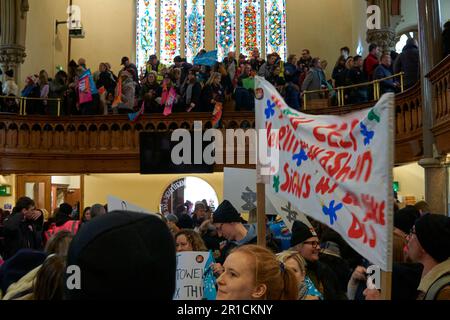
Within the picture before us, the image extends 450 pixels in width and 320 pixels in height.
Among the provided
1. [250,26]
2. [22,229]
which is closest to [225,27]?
[250,26]

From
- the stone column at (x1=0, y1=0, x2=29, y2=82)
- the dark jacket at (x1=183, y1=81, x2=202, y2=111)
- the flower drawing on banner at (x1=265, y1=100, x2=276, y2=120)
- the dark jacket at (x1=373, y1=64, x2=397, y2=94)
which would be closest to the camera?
the flower drawing on banner at (x1=265, y1=100, x2=276, y2=120)

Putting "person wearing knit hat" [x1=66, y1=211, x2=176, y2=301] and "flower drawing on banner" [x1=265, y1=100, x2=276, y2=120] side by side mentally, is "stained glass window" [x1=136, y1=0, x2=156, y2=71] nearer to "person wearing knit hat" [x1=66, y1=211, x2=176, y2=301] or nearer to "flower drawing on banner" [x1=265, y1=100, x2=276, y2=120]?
"flower drawing on banner" [x1=265, y1=100, x2=276, y2=120]

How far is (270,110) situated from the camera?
3680 mm

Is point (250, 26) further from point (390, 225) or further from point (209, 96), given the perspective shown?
point (390, 225)

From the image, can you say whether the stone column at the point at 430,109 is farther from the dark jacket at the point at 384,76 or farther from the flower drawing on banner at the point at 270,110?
the flower drawing on banner at the point at 270,110

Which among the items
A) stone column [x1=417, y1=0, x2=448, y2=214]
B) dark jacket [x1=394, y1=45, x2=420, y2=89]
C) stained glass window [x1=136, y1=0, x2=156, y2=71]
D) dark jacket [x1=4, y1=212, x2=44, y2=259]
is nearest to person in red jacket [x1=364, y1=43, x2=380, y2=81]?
dark jacket [x1=394, y1=45, x2=420, y2=89]

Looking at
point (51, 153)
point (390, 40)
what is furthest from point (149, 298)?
point (390, 40)

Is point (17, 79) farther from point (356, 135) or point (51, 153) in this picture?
point (356, 135)

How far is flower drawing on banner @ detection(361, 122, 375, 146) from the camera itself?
2.50 m

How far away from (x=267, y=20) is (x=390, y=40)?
6112mm

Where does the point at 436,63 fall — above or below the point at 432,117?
above

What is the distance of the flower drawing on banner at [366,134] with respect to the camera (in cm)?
250

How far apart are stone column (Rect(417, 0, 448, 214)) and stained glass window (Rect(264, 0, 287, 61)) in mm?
11669

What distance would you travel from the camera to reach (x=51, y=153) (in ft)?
43.4
